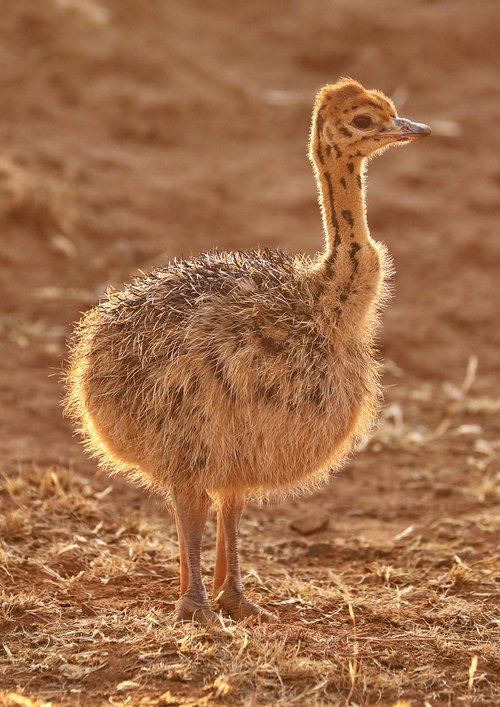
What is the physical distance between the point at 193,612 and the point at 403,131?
2194 millimetres

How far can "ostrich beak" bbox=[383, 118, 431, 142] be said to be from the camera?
483 cm

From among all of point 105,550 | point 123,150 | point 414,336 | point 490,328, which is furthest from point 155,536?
point 123,150

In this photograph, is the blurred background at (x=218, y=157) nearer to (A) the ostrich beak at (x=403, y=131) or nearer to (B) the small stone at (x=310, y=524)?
(B) the small stone at (x=310, y=524)

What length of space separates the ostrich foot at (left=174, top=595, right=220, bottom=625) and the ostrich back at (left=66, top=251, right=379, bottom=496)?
18.0 inches

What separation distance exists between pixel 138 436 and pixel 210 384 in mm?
418

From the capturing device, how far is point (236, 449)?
4516 mm

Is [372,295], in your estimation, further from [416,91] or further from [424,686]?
[416,91]

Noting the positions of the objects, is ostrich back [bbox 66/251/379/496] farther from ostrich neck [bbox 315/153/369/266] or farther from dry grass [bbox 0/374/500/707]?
dry grass [bbox 0/374/500/707]

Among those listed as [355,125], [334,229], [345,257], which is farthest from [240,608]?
[355,125]

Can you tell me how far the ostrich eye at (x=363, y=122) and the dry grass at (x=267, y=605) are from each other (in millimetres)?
2026

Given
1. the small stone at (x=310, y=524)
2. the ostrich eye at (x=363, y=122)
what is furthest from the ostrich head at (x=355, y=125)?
the small stone at (x=310, y=524)

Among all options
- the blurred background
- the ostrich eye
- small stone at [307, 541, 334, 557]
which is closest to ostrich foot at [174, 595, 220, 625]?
small stone at [307, 541, 334, 557]

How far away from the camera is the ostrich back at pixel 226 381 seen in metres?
4.51

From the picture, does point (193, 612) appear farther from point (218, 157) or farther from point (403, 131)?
point (218, 157)
